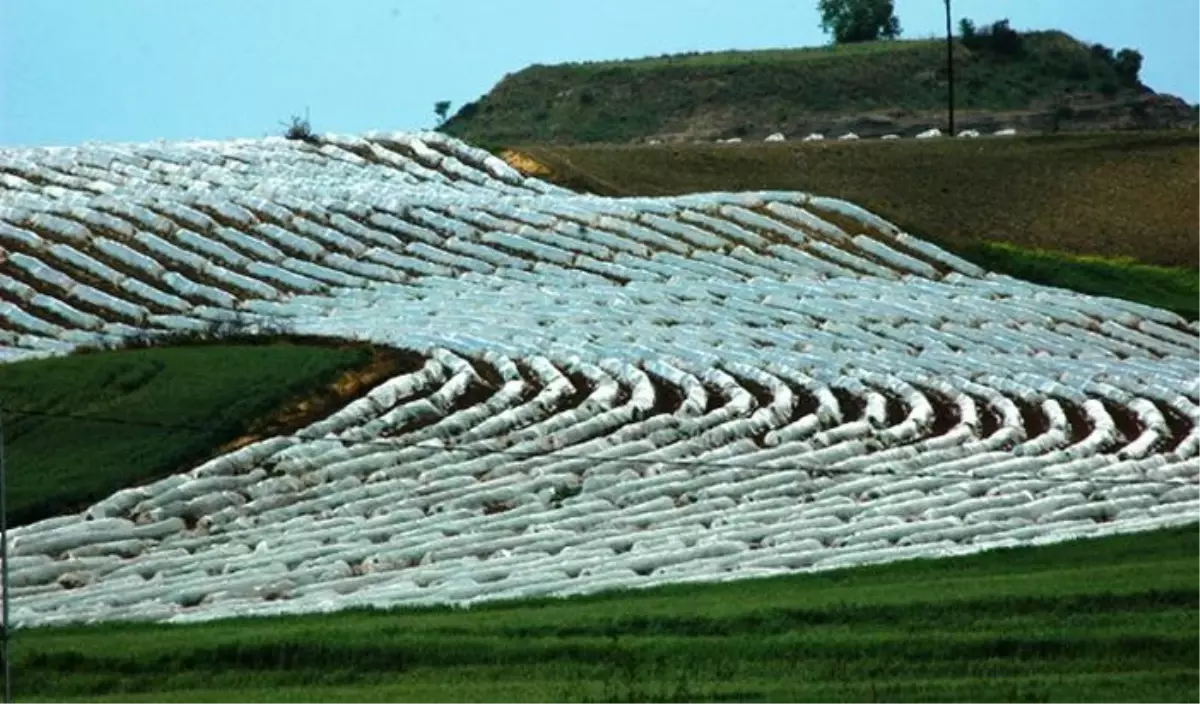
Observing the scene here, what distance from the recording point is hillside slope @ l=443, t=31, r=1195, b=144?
8319cm

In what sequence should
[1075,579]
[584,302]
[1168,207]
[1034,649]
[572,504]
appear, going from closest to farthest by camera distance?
[1034,649]
[1075,579]
[572,504]
[584,302]
[1168,207]

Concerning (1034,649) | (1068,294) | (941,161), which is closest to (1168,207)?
(941,161)

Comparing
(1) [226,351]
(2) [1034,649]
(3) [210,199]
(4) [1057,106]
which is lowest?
(2) [1034,649]

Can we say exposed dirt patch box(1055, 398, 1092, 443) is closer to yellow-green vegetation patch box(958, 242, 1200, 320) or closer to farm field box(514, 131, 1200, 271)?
yellow-green vegetation patch box(958, 242, 1200, 320)

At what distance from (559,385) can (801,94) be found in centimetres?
5995

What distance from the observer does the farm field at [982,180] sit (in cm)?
4681

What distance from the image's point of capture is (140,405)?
94.0 ft

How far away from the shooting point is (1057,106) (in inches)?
3268

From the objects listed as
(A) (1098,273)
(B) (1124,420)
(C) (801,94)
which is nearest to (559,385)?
(B) (1124,420)

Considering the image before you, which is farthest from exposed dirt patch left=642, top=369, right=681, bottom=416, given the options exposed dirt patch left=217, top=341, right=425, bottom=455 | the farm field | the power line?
the farm field

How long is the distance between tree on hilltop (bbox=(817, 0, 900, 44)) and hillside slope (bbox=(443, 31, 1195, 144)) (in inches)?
628

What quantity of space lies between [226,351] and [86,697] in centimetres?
1494

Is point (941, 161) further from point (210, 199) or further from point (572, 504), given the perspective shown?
point (572, 504)

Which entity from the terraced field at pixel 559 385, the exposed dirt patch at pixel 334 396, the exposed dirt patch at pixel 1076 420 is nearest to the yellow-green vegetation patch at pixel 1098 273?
the terraced field at pixel 559 385
